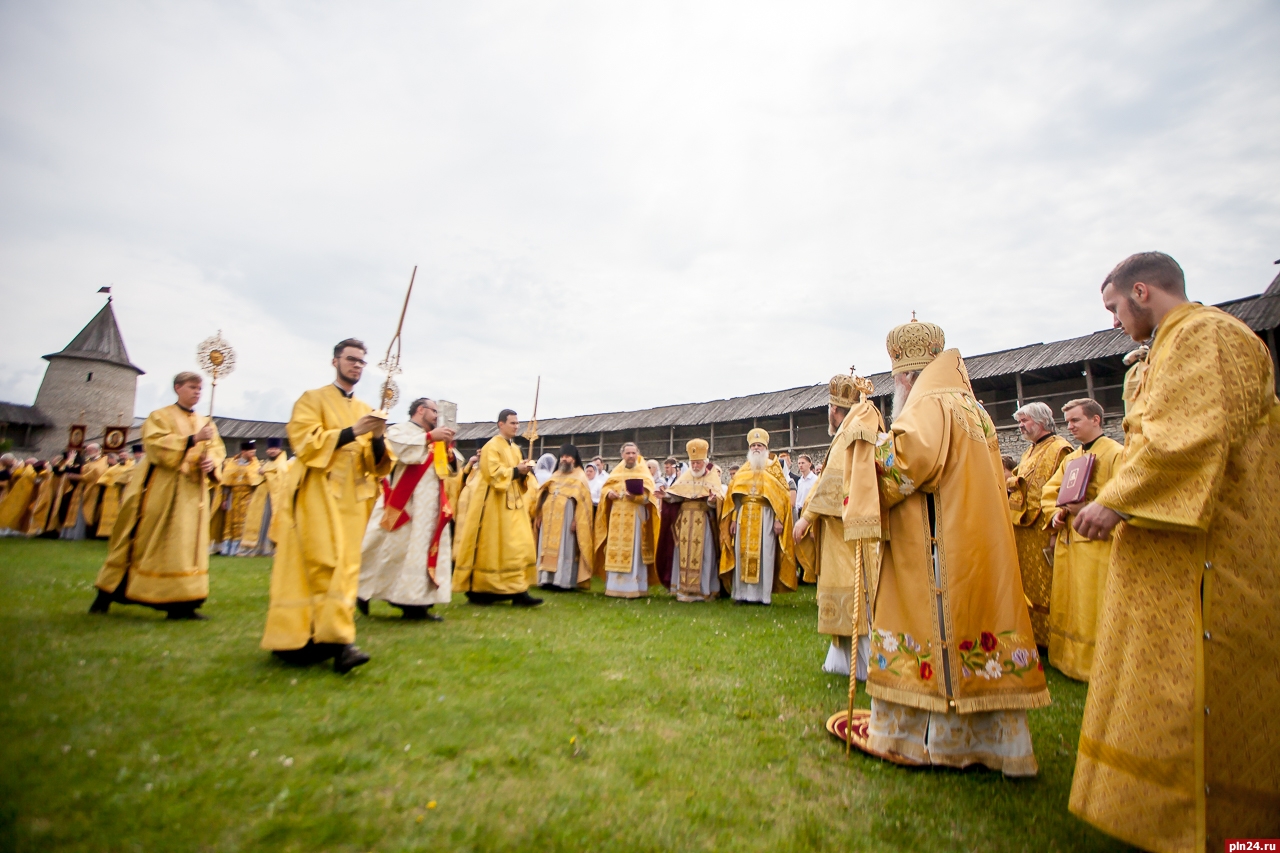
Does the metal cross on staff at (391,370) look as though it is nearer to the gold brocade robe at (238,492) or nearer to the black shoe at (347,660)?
the black shoe at (347,660)

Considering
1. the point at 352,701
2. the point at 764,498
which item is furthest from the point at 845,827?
the point at 764,498

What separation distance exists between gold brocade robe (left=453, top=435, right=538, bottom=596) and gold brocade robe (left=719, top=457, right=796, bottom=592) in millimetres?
3107

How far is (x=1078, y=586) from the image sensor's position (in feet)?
16.4

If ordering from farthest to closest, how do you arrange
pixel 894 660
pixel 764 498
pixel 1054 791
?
pixel 764 498 → pixel 894 660 → pixel 1054 791

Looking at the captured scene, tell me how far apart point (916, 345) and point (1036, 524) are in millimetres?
3517

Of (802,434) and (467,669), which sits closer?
(467,669)

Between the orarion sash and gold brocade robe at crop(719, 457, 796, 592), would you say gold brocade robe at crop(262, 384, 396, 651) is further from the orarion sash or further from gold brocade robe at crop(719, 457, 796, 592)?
gold brocade robe at crop(719, 457, 796, 592)

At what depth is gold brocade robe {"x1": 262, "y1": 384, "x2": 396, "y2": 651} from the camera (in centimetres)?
403

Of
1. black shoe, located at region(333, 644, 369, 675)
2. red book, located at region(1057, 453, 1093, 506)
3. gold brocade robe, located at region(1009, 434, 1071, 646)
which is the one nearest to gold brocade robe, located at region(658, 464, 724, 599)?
gold brocade robe, located at region(1009, 434, 1071, 646)

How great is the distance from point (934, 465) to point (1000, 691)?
1117 millimetres

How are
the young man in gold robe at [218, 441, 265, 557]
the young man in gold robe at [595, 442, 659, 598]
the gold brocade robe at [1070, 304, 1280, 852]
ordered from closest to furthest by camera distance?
the gold brocade robe at [1070, 304, 1280, 852], the young man in gold robe at [595, 442, 659, 598], the young man in gold robe at [218, 441, 265, 557]

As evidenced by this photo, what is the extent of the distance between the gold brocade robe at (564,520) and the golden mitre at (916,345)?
695cm

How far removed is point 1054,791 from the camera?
277cm

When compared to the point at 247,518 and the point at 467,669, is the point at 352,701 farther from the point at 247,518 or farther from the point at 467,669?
the point at 247,518
